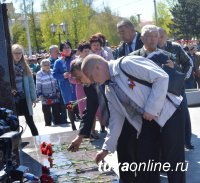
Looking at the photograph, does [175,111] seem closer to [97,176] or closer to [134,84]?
[134,84]

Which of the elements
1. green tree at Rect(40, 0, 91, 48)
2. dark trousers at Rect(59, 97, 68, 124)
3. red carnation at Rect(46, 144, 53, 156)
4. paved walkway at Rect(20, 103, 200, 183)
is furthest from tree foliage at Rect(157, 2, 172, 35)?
red carnation at Rect(46, 144, 53, 156)

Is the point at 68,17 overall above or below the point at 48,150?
above

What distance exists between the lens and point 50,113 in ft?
31.4

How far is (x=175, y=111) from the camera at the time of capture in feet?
12.7

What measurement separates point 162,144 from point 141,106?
471mm

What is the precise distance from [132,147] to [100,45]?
3740mm

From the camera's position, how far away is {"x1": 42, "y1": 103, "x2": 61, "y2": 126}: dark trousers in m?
9.46

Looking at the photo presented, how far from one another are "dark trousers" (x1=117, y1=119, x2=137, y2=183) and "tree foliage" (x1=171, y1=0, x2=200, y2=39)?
43361 millimetres

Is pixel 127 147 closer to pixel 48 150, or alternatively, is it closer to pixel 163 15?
pixel 48 150

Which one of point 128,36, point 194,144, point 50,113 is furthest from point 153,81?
point 50,113

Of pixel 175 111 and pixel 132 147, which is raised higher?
pixel 175 111

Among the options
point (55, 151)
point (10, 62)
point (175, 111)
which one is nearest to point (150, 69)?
point (175, 111)

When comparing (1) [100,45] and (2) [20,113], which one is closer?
(2) [20,113]

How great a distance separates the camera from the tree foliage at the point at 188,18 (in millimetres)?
46000
